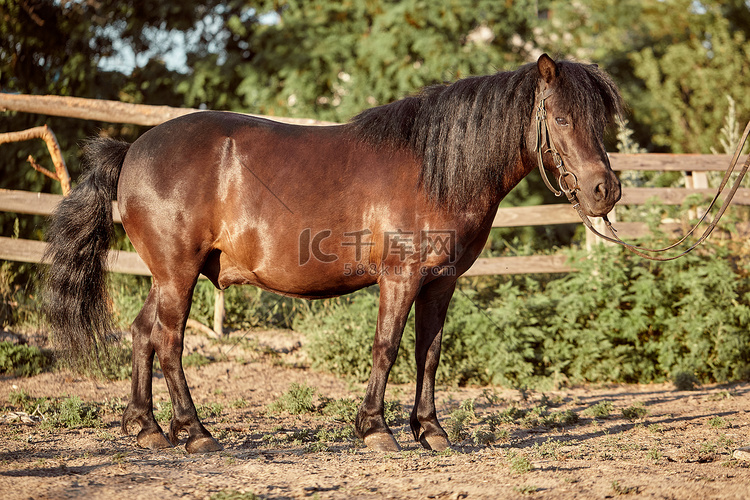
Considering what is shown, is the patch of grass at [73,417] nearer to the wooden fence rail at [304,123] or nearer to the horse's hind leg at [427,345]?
the wooden fence rail at [304,123]

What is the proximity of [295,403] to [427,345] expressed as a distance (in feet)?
4.38

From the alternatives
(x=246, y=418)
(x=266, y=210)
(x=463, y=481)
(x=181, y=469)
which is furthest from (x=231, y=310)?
(x=463, y=481)

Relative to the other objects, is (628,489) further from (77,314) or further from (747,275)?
(747,275)

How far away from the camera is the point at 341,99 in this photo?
33.0 ft

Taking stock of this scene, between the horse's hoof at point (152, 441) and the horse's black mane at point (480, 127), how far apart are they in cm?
214

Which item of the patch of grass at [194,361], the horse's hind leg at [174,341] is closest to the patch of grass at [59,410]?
the horse's hind leg at [174,341]

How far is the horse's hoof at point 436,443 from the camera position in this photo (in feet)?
12.7

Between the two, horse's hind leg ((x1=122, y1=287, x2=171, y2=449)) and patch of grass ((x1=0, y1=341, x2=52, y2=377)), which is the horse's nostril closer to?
horse's hind leg ((x1=122, y1=287, x2=171, y2=449))

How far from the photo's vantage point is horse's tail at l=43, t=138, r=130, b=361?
13.8 feet

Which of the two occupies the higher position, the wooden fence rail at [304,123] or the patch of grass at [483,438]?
the wooden fence rail at [304,123]

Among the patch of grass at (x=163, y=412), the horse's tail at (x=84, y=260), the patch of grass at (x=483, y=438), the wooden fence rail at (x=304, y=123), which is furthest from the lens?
the wooden fence rail at (x=304, y=123)

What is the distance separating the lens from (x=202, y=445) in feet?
12.3

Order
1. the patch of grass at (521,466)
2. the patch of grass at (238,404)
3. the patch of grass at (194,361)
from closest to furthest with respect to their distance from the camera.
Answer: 1. the patch of grass at (521,466)
2. the patch of grass at (238,404)
3. the patch of grass at (194,361)

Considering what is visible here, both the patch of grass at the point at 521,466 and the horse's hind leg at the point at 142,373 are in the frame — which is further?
the horse's hind leg at the point at 142,373
